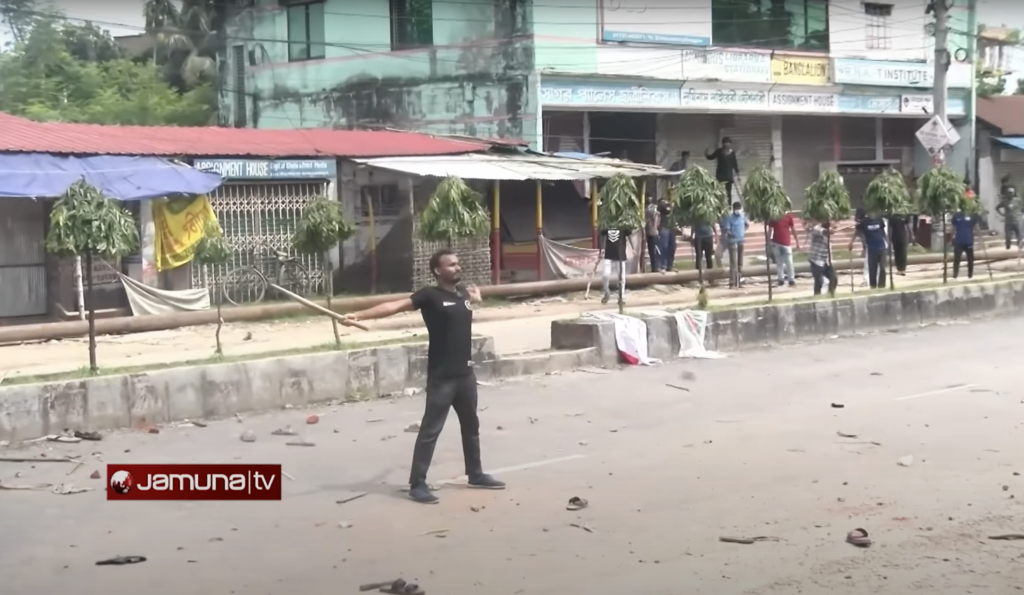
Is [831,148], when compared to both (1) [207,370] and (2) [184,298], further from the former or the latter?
(1) [207,370]

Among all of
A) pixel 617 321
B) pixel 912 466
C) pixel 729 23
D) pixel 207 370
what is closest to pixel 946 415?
pixel 912 466

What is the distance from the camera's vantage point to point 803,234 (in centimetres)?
3269

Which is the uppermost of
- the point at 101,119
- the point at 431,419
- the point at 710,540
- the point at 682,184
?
the point at 101,119

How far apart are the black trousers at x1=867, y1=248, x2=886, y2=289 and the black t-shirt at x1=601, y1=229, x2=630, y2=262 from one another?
4.36 m

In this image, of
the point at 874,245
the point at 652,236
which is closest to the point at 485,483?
the point at 874,245

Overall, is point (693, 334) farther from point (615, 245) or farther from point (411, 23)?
point (411, 23)

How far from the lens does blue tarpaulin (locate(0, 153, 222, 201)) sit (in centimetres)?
1861

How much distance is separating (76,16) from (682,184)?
1273 centimetres

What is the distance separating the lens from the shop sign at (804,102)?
31312mm

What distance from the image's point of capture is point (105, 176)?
19.8m

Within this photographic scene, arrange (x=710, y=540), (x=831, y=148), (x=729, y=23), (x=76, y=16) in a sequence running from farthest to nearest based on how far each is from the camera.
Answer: (x=831, y=148)
(x=729, y=23)
(x=76, y=16)
(x=710, y=540)

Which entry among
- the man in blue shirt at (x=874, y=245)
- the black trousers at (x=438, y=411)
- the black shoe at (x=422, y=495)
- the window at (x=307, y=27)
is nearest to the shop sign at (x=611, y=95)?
the window at (x=307, y=27)

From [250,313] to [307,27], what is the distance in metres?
11.6

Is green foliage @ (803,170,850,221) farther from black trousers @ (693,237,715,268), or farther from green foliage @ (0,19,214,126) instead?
green foliage @ (0,19,214,126)
